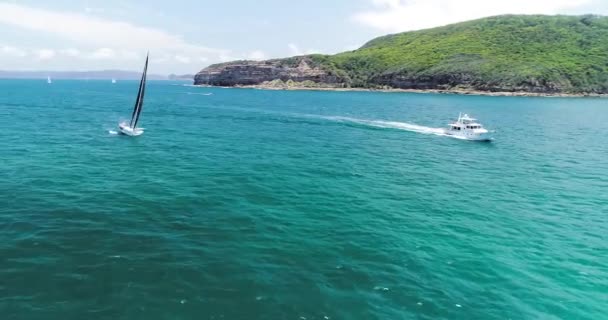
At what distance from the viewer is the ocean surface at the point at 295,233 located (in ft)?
80.8

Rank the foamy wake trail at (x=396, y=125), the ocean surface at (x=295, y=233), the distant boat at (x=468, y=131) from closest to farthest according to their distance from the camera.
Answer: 1. the ocean surface at (x=295, y=233)
2. the distant boat at (x=468, y=131)
3. the foamy wake trail at (x=396, y=125)

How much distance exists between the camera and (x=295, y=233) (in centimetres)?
3547

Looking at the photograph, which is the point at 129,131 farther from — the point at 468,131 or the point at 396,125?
the point at 468,131

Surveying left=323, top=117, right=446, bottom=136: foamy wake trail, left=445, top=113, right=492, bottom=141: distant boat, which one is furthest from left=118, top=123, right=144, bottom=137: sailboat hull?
left=445, top=113, right=492, bottom=141: distant boat

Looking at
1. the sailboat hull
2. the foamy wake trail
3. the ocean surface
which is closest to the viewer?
the ocean surface

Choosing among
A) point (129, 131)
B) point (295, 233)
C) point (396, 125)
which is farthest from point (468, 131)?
point (129, 131)

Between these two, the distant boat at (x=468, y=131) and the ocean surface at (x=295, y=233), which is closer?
the ocean surface at (x=295, y=233)

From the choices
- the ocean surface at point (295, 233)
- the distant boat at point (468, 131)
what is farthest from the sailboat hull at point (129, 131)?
the distant boat at point (468, 131)

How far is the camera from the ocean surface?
24625 millimetres

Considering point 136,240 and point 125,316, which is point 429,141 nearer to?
point 136,240

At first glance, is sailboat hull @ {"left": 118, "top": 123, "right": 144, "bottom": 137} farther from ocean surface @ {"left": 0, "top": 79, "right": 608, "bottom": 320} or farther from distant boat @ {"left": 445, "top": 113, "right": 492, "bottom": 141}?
distant boat @ {"left": 445, "top": 113, "right": 492, "bottom": 141}

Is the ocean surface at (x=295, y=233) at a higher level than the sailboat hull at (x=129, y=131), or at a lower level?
lower

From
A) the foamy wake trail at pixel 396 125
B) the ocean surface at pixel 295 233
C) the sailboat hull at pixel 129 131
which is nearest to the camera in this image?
the ocean surface at pixel 295 233

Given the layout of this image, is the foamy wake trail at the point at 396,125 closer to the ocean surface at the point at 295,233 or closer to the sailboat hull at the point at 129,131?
the ocean surface at the point at 295,233
